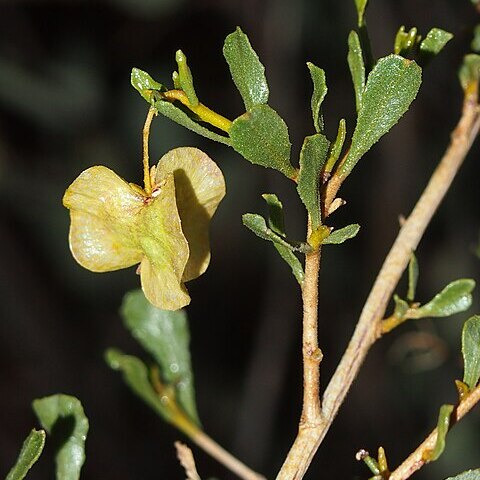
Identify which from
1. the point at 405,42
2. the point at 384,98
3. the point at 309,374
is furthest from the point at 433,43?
the point at 309,374

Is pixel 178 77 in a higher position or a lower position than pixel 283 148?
higher

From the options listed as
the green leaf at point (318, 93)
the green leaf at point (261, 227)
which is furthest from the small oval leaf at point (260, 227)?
the green leaf at point (318, 93)

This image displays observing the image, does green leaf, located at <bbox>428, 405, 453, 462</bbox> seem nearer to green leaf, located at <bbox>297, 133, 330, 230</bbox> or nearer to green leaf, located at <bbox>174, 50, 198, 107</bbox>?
green leaf, located at <bbox>297, 133, 330, 230</bbox>

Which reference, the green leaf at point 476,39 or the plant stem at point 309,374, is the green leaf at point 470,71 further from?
the plant stem at point 309,374

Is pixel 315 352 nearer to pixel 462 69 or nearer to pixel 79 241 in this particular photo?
pixel 79 241

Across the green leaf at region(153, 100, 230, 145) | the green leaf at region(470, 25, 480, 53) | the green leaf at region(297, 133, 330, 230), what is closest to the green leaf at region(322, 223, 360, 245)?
the green leaf at region(297, 133, 330, 230)

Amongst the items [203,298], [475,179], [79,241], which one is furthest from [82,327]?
[79,241]
